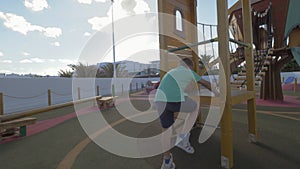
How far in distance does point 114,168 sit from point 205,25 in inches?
348

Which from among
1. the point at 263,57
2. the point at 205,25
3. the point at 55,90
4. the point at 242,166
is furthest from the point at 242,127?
the point at 55,90

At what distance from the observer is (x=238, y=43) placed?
3.21 m

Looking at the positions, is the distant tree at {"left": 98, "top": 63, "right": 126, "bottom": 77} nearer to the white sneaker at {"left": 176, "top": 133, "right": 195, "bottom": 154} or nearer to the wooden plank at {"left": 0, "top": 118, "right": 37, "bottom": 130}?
the wooden plank at {"left": 0, "top": 118, "right": 37, "bottom": 130}

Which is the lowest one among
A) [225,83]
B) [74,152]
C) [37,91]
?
[74,152]

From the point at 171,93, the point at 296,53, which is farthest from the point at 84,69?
the point at 171,93

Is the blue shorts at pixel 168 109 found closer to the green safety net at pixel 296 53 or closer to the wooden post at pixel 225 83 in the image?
the wooden post at pixel 225 83

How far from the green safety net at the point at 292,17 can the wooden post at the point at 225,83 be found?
618 centimetres

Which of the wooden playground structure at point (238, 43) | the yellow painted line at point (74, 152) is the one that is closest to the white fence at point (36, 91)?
the yellow painted line at point (74, 152)

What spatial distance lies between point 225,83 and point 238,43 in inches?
43.6

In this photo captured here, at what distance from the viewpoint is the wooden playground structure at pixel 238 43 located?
8.34 feet

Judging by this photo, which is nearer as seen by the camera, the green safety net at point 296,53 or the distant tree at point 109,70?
the green safety net at point 296,53

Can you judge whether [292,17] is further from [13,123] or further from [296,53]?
[13,123]

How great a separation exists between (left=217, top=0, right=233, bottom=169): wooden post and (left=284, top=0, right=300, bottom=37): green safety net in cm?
618

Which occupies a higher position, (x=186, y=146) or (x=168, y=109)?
(x=168, y=109)
